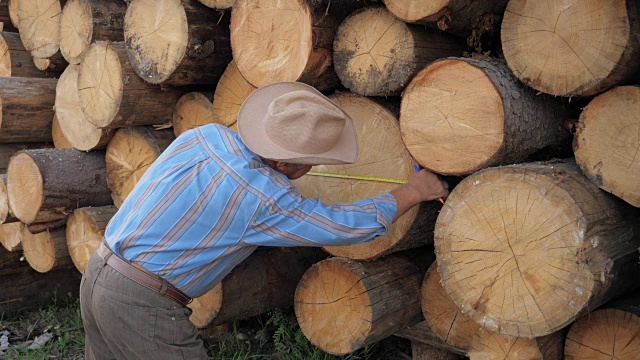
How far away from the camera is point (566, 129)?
2854 millimetres

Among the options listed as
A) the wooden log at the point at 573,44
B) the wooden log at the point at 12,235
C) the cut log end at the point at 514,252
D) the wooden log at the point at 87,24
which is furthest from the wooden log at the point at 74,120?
the wooden log at the point at 573,44

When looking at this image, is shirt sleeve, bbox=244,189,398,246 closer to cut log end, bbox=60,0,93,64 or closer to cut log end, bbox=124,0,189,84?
cut log end, bbox=124,0,189,84

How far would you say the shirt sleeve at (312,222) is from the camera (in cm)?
248

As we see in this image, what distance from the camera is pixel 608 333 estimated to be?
8.66ft

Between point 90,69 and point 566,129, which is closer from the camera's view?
point 566,129

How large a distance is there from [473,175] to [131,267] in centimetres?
137

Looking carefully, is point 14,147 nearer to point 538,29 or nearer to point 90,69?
point 90,69

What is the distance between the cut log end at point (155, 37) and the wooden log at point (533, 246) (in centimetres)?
174

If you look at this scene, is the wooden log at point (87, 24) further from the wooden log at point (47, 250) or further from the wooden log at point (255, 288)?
the wooden log at point (255, 288)

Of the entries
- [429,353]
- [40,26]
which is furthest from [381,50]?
[40,26]

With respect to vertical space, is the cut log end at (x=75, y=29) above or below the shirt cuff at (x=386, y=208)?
below

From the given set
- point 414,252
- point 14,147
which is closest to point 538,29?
point 414,252

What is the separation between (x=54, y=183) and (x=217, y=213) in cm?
212

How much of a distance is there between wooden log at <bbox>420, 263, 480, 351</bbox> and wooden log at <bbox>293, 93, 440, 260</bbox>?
0.20 m
